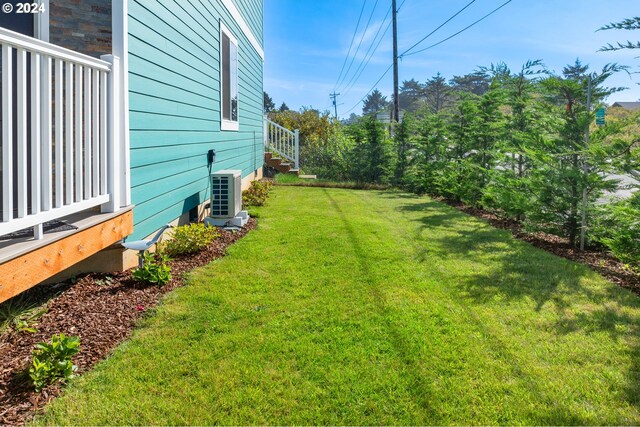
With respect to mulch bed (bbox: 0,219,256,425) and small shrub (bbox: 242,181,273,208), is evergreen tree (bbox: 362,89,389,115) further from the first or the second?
mulch bed (bbox: 0,219,256,425)

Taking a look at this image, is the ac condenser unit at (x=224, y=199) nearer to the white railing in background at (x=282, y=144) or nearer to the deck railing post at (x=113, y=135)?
the deck railing post at (x=113, y=135)

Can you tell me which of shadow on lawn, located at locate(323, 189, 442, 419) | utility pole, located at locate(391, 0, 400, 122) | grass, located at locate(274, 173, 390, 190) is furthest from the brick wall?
utility pole, located at locate(391, 0, 400, 122)

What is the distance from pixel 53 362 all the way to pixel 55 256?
570mm

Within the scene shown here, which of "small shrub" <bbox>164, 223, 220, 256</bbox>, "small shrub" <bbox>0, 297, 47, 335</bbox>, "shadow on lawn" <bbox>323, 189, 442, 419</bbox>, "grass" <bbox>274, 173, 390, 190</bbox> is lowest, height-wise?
"shadow on lawn" <bbox>323, 189, 442, 419</bbox>

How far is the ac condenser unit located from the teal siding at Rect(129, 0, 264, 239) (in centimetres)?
21

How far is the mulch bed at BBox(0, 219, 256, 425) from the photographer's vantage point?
208cm

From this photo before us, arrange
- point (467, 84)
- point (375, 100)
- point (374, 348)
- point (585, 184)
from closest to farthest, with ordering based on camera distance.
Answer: point (374, 348), point (585, 184), point (467, 84), point (375, 100)

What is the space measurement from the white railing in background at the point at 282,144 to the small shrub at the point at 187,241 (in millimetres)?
9463

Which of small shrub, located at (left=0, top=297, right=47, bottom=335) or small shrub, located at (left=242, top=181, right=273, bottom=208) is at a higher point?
small shrub, located at (left=242, top=181, right=273, bottom=208)

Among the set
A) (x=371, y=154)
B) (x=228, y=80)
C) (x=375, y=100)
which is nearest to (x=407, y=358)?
(x=228, y=80)

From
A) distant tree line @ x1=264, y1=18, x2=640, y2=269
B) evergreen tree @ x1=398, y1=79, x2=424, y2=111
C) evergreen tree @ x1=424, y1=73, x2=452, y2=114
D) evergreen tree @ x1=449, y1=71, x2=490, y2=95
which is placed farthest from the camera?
evergreen tree @ x1=398, y1=79, x2=424, y2=111

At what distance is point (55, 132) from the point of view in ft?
8.20

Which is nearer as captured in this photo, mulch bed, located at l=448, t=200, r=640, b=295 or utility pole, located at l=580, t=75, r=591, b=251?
mulch bed, located at l=448, t=200, r=640, b=295

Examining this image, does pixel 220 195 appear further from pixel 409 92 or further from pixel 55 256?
pixel 409 92
